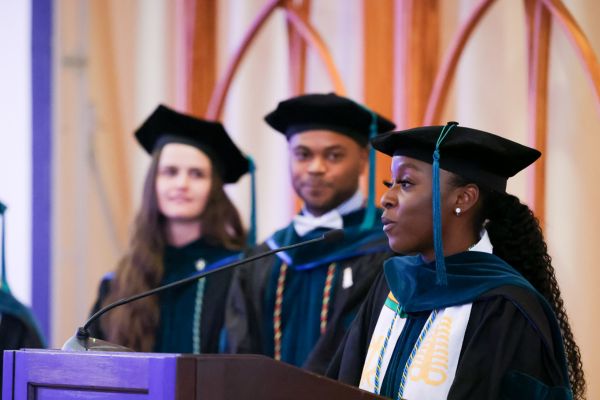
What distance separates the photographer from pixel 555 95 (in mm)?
4258

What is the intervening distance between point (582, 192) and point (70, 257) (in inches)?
131

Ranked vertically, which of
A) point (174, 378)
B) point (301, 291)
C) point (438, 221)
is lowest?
point (174, 378)

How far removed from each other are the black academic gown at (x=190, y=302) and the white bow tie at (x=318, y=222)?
46cm

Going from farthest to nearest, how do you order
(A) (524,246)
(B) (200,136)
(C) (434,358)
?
(B) (200,136) < (A) (524,246) < (C) (434,358)

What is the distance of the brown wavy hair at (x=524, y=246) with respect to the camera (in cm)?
276

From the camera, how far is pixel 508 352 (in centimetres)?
246

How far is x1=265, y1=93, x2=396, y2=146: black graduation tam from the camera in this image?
13.0ft

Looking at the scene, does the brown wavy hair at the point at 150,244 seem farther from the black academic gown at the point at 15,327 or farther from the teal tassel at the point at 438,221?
the teal tassel at the point at 438,221

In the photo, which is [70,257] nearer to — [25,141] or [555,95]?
[25,141]

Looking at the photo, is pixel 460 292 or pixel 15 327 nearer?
pixel 460 292

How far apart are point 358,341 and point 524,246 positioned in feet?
1.67

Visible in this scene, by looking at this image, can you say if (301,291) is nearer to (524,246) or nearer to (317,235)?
(317,235)

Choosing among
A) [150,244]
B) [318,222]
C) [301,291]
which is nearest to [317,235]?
[318,222]

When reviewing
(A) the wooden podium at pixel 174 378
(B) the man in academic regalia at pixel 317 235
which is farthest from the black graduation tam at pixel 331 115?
(A) the wooden podium at pixel 174 378
